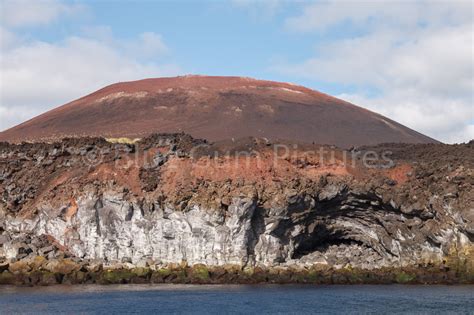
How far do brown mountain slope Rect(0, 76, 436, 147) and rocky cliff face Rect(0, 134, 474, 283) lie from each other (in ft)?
79.3

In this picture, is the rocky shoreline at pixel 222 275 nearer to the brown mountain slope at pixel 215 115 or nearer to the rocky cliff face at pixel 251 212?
the rocky cliff face at pixel 251 212

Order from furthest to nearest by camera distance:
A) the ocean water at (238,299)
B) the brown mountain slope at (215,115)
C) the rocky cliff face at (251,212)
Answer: the brown mountain slope at (215,115) → the rocky cliff face at (251,212) → the ocean water at (238,299)

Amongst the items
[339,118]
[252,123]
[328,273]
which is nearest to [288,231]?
[328,273]

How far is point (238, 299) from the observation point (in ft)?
158

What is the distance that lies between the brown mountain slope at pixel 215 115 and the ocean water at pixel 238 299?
38.5m

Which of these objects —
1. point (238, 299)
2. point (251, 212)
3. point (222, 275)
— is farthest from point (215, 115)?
point (238, 299)

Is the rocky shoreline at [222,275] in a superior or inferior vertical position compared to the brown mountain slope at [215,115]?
inferior

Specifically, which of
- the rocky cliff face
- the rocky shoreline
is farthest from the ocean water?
the rocky cliff face

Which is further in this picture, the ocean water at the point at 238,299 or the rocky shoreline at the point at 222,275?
the rocky shoreline at the point at 222,275

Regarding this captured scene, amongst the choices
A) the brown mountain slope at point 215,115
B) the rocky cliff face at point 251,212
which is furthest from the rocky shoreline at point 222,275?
the brown mountain slope at point 215,115

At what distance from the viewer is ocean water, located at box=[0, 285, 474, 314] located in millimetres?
43500

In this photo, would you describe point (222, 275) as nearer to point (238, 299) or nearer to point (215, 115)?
point (238, 299)

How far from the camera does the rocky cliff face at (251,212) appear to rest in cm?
6138

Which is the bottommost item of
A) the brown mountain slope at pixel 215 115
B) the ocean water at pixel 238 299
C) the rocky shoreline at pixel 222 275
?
the ocean water at pixel 238 299
